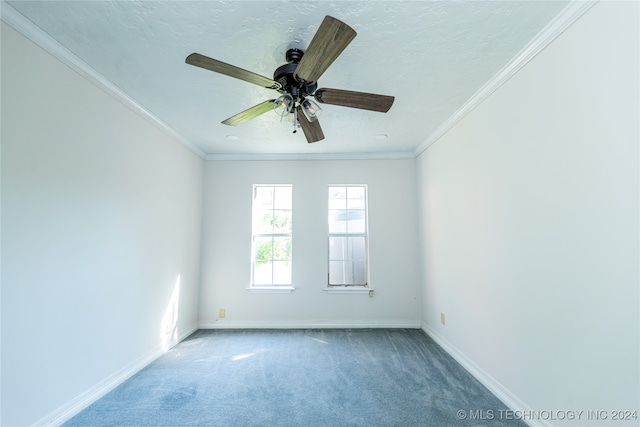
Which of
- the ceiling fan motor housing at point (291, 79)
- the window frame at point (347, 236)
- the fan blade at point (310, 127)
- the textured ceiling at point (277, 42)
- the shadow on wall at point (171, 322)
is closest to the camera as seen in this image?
the textured ceiling at point (277, 42)

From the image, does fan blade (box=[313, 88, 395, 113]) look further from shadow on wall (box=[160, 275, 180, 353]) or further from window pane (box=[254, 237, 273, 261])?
shadow on wall (box=[160, 275, 180, 353])

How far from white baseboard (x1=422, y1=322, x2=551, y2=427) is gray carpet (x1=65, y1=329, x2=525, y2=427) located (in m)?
0.05

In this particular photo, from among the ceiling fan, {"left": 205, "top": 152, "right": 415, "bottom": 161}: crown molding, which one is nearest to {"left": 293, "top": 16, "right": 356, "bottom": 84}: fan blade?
the ceiling fan

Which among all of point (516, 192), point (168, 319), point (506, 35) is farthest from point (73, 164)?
point (516, 192)

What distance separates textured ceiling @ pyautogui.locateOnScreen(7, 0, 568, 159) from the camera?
57.9 inches

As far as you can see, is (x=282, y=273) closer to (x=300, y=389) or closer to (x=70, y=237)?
(x=300, y=389)

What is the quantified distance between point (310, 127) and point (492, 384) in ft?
8.29

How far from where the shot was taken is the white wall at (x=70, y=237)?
1.56m

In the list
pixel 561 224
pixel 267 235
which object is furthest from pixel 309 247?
pixel 561 224

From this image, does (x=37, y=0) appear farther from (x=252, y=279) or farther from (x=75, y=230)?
(x=252, y=279)

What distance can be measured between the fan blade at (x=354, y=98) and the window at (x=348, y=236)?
231 centimetres

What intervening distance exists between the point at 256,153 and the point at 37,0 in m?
2.62

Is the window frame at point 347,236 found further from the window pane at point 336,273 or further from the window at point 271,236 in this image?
the window at point 271,236

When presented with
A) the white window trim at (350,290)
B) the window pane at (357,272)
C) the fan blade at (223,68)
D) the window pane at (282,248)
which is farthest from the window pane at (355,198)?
the fan blade at (223,68)
